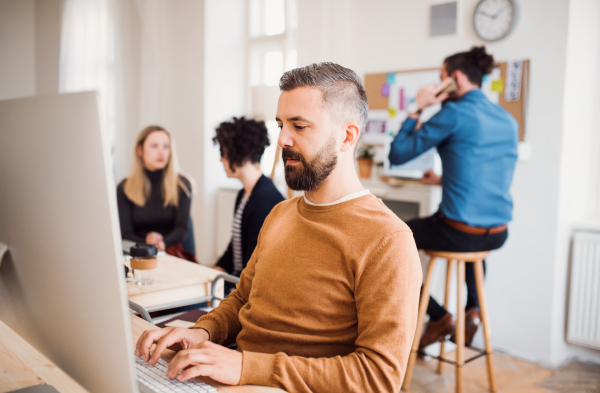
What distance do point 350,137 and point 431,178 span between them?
1.76 m

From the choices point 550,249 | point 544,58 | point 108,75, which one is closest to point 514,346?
point 550,249

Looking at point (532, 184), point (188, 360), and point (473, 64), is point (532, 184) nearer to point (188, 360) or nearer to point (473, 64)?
point (473, 64)

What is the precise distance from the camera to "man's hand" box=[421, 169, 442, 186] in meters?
2.76

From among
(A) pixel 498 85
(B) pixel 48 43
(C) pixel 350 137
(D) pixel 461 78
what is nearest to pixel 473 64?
(D) pixel 461 78

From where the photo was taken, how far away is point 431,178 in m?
2.78

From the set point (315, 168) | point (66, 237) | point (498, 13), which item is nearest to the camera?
point (66, 237)

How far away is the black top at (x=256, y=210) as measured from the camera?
201cm

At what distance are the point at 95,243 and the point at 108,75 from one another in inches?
216

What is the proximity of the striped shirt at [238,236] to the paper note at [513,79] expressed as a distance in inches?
64.6

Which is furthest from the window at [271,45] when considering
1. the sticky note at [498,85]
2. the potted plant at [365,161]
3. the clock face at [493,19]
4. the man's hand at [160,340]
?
the man's hand at [160,340]

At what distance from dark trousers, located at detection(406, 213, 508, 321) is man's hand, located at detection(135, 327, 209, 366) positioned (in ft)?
5.06

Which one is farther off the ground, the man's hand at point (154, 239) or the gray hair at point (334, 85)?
the gray hair at point (334, 85)

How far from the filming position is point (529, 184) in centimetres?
277

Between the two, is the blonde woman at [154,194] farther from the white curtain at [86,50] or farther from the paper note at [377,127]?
the white curtain at [86,50]
